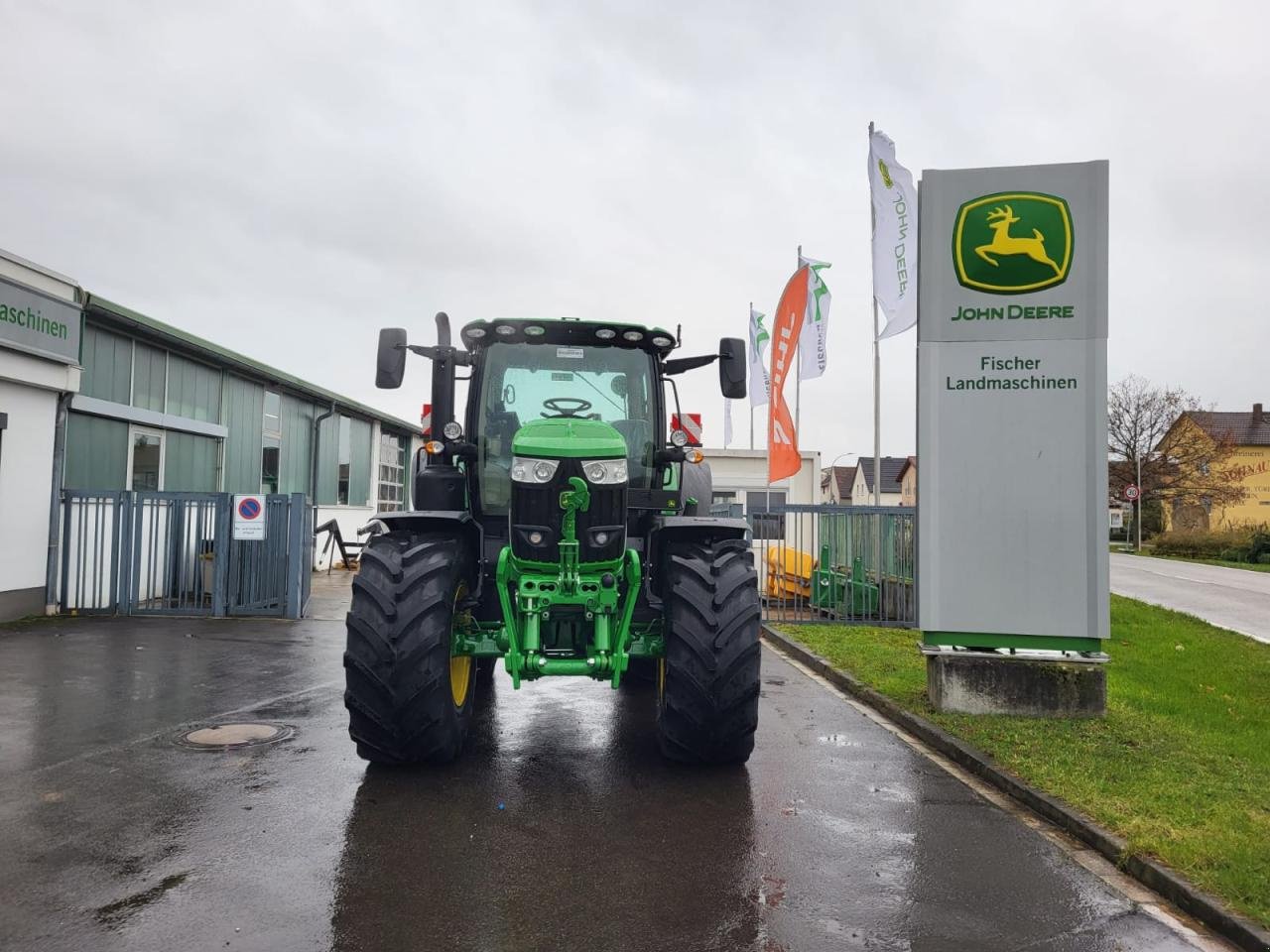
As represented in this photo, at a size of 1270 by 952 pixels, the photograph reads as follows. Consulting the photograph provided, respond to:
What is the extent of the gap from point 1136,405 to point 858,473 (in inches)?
1136

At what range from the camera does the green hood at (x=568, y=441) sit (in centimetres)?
519

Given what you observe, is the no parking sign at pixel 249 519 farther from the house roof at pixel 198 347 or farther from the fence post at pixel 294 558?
the house roof at pixel 198 347

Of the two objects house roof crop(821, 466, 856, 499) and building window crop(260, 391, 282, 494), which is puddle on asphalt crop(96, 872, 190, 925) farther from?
house roof crop(821, 466, 856, 499)

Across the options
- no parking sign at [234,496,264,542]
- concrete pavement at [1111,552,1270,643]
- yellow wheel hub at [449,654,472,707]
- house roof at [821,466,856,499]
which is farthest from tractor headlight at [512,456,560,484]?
house roof at [821,466,856,499]

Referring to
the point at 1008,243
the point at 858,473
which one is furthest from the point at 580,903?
the point at 858,473

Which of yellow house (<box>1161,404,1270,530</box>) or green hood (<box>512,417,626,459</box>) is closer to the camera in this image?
green hood (<box>512,417,626,459</box>)

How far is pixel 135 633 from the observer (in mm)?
11055

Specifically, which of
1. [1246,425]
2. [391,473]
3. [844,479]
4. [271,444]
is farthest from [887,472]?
[271,444]

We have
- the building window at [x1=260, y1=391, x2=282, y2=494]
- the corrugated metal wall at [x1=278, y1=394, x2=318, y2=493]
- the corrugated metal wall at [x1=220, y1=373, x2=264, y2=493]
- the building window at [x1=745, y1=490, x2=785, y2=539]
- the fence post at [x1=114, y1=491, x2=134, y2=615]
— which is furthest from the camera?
the corrugated metal wall at [x1=278, y1=394, x2=318, y2=493]

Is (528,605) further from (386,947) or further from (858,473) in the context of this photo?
(858,473)

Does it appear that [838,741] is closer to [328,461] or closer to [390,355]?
[390,355]

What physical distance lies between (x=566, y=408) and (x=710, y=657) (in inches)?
78.7

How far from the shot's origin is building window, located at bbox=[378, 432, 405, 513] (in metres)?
28.7

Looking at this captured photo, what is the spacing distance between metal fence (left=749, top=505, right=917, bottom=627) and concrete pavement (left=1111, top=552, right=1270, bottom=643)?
510cm
